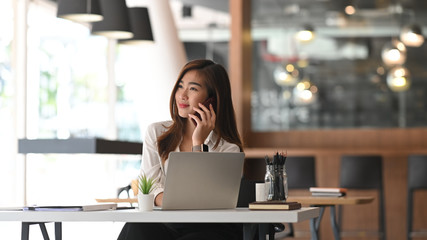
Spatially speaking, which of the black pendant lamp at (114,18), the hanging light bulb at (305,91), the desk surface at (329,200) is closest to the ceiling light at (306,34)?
the hanging light bulb at (305,91)

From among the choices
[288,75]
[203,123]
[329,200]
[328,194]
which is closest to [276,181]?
[203,123]

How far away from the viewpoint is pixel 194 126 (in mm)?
3082

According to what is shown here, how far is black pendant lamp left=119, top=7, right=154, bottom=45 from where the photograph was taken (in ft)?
19.6

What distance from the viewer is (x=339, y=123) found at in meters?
9.30

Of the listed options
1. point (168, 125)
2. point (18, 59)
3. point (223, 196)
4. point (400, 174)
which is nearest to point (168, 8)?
point (18, 59)

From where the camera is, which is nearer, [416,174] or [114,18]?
[114,18]

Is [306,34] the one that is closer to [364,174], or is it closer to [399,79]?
[399,79]

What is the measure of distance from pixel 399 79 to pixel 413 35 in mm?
568

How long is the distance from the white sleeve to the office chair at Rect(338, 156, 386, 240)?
4376 millimetres

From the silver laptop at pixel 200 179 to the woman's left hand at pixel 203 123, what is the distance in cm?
50

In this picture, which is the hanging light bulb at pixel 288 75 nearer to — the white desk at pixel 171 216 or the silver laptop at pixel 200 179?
the silver laptop at pixel 200 179

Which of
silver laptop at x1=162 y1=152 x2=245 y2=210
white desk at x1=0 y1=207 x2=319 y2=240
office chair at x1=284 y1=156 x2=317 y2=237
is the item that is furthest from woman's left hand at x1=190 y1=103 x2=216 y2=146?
office chair at x1=284 y1=156 x2=317 y2=237

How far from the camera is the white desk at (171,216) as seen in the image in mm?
2164

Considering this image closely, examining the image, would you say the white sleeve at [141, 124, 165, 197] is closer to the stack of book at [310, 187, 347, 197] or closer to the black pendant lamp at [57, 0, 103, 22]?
the stack of book at [310, 187, 347, 197]
